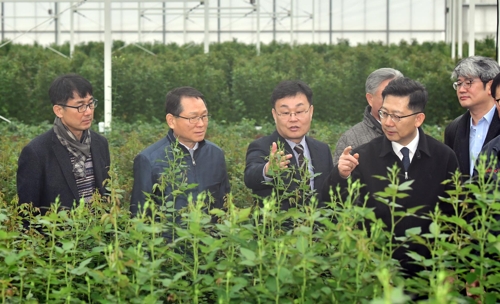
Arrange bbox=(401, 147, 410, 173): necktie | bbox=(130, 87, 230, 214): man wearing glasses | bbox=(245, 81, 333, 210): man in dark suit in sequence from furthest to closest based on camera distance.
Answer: bbox=(245, 81, 333, 210): man in dark suit < bbox=(130, 87, 230, 214): man wearing glasses < bbox=(401, 147, 410, 173): necktie

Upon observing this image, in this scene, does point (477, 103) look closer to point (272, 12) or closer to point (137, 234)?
point (137, 234)

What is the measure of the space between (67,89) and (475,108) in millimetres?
2111

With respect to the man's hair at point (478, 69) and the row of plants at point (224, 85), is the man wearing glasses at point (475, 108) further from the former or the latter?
the row of plants at point (224, 85)

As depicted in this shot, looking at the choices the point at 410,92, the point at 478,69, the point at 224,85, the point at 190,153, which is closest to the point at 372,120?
the point at 478,69

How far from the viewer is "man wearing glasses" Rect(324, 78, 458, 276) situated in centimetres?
399

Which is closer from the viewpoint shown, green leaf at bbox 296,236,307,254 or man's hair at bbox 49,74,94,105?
green leaf at bbox 296,236,307,254

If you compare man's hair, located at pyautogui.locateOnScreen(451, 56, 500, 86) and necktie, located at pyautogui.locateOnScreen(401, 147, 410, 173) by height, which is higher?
man's hair, located at pyautogui.locateOnScreen(451, 56, 500, 86)

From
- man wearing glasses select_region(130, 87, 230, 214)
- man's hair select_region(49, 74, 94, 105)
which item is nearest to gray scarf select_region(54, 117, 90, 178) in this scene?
man's hair select_region(49, 74, 94, 105)

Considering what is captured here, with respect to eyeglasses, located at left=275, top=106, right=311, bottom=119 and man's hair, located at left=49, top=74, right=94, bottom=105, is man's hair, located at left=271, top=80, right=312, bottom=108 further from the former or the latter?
man's hair, located at left=49, top=74, right=94, bottom=105

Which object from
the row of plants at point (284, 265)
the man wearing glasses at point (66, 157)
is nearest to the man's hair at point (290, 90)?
the man wearing glasses at point (66, 157)

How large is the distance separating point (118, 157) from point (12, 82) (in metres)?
8.50

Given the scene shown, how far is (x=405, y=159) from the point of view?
163 inches

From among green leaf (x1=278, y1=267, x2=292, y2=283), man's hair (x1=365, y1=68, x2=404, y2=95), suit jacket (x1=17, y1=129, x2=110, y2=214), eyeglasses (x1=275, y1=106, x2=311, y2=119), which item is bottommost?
green leaf (x1=278, y1=267, x2=292, y2=283)

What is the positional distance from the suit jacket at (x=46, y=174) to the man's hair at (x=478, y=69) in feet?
6.45
